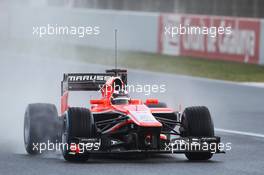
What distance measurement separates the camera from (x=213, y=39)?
32.8 meters

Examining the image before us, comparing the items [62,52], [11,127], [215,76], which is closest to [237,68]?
[215,76]

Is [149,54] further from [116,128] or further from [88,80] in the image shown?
[116,128]

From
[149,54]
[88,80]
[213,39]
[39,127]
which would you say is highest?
[213,39]

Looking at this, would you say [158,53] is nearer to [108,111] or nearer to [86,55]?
[86,55]

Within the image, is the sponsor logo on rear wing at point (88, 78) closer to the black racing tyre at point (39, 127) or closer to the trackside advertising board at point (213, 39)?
the black racing tyre at point (39, 127)

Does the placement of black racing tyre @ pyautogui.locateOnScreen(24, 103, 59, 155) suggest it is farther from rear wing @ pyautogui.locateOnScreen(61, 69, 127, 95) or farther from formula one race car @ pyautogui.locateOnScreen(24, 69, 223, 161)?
rear wing @ pyautogui.locateOnScreen(61, 69, 127, 95)

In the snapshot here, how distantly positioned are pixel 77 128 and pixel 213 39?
20.3 m

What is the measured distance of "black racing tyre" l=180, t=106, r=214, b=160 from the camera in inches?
522

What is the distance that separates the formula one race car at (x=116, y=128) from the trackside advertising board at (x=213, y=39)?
57.1 ft

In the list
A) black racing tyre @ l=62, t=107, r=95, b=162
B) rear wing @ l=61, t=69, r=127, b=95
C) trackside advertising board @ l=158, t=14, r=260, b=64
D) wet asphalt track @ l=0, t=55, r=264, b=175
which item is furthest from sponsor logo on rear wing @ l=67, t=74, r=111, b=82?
trackside advertising board @ l=158, t=14, r=260, b=64

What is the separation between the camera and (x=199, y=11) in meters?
42.3

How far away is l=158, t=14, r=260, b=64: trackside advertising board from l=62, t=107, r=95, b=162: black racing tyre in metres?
18.6

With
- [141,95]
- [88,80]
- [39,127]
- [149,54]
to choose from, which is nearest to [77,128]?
[39,127]

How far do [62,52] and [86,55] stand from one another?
1.46 metres
